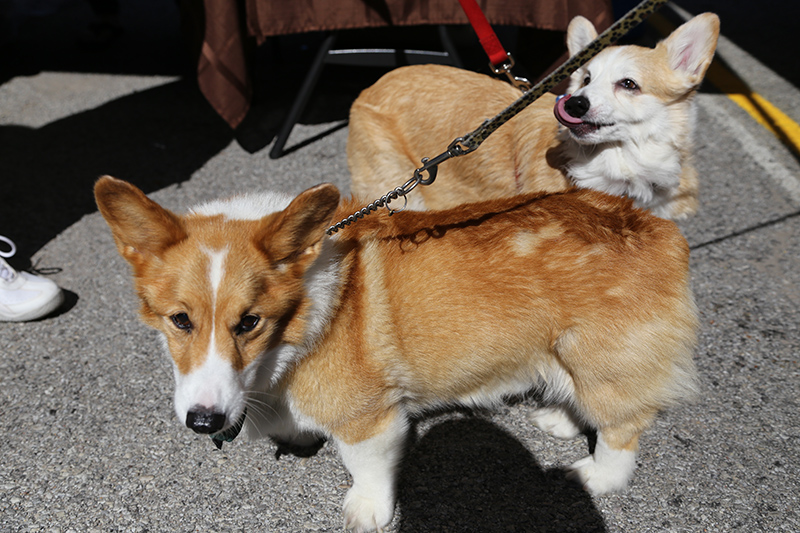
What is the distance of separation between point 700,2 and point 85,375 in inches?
322

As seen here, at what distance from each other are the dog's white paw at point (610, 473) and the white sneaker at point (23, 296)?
2.83 metres

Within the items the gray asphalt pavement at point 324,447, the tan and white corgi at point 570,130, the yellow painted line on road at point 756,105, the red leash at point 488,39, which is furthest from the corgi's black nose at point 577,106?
the yellow painted line on road at point 756,105

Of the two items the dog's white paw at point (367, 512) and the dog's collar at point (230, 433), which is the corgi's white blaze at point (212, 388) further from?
the dog's white paw at point (367, 512)

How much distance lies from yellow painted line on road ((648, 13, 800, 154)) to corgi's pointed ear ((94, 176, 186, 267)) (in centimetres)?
463

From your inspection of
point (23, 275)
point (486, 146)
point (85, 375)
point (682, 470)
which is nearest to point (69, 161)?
point (23, 275)

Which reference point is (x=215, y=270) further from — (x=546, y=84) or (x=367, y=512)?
(x=546, y=84)

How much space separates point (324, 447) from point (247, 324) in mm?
948

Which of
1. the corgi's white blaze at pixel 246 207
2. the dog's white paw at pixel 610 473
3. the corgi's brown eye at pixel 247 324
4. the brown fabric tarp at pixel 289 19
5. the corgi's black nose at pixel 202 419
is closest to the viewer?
the corgi's black nose at pixel 202 419

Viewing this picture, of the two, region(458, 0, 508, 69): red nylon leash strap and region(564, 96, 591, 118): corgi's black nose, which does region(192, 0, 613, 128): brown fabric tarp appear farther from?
region(564, 96, 591, 118): corgi's black nose

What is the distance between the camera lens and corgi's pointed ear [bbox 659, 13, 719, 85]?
94.9 inches

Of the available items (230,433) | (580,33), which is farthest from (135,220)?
(580,33)

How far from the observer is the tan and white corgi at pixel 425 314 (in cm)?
168

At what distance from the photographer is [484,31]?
9.18 ft

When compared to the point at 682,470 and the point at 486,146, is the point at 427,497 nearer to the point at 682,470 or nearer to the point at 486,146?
the point at 682,470
